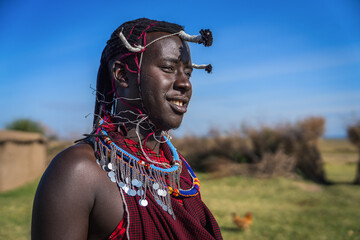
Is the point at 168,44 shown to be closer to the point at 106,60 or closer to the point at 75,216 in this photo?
the point at 106,60

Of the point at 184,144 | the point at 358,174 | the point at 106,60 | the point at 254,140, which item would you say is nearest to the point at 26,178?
the point at 184,144

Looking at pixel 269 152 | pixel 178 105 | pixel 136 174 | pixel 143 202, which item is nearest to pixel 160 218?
pixel 143 202

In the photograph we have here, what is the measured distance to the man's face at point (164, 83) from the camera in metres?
1.83

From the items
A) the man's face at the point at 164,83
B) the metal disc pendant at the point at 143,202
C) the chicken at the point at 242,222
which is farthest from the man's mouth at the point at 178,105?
the chicken at the point at 242,222

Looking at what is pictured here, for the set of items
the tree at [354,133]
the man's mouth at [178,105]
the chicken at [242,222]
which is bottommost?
the chicken at [242,222]

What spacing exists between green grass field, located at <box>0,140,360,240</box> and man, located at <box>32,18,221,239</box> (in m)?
4.97

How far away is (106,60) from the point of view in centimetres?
206

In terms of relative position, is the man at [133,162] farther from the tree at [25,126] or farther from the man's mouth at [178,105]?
the tree at [25,126]

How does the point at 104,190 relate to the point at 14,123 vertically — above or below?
above

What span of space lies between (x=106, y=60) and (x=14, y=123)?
69.8ft

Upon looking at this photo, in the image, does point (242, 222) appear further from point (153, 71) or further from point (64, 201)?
point (64, 201)

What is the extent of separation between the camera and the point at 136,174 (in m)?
1.77

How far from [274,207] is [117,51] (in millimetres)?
8029

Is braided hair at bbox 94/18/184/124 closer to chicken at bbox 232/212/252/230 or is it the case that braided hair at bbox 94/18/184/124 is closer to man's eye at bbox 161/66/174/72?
man's eye at bbox 161/66/174/72
